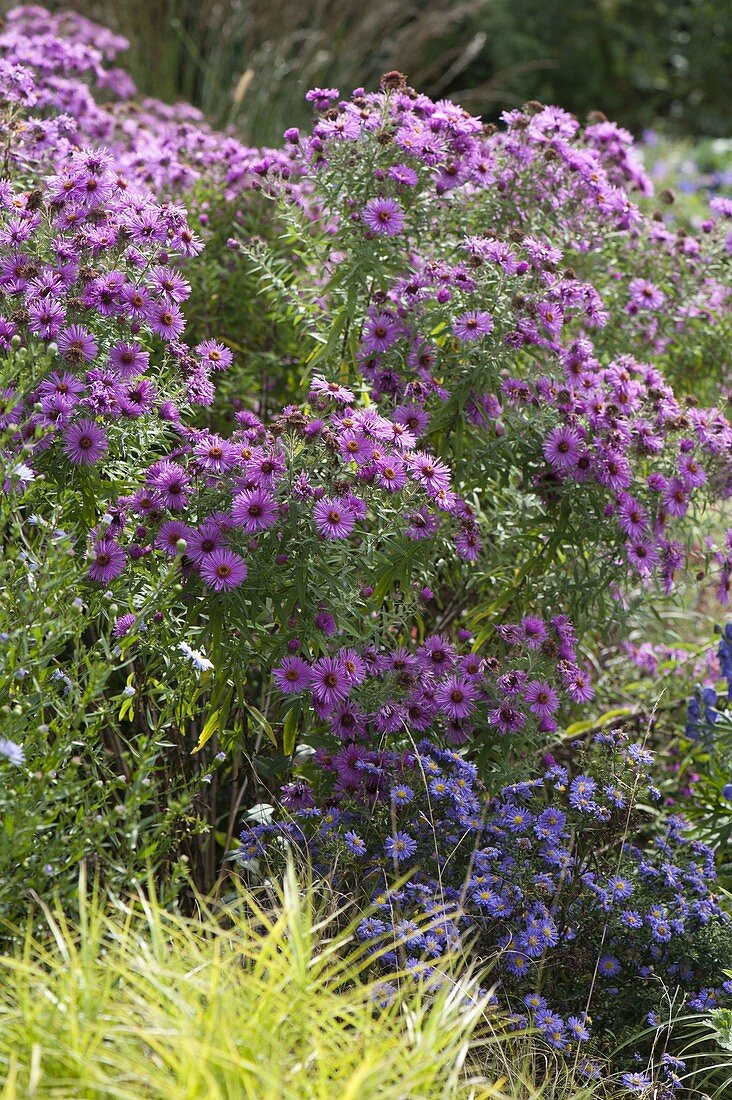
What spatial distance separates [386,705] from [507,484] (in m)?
0.67

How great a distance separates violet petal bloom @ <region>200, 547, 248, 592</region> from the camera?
2.47 metres

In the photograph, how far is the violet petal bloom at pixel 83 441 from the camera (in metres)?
2.53

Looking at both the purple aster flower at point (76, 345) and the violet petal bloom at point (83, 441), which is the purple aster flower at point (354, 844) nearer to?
the violet petal bloom at point (83, 441)

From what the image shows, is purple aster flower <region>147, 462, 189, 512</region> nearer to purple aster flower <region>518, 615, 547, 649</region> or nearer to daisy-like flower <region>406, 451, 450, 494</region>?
daisy-like flower <region>406, 451, 450, 494</region>

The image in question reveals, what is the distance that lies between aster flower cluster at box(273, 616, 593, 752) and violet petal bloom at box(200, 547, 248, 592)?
0.25 metres

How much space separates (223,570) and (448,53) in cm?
648

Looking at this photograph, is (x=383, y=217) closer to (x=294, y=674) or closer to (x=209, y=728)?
(x=294, y=674)

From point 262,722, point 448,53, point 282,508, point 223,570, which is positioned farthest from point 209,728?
point 448,53

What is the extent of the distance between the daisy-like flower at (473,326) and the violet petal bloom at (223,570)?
0.77 metres

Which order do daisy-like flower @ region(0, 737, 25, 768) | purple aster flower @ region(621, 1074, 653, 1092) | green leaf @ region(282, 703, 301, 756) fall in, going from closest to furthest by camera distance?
daisy-like flower @ region(0, 737, 25, 768) < purple aster flower @ region(621, 1074, 653, 1092) < green leaf @ region(282, 703, 301, 756)

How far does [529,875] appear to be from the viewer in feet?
→ 8.66

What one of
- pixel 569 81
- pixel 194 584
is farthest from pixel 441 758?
pixel 569 81

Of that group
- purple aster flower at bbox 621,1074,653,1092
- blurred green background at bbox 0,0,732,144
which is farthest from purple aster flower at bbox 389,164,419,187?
blurred green background at bbox 0,0,732,144

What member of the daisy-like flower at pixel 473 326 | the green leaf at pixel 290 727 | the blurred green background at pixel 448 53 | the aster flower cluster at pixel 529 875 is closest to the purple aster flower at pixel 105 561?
the green leaf at pixel 290 727
